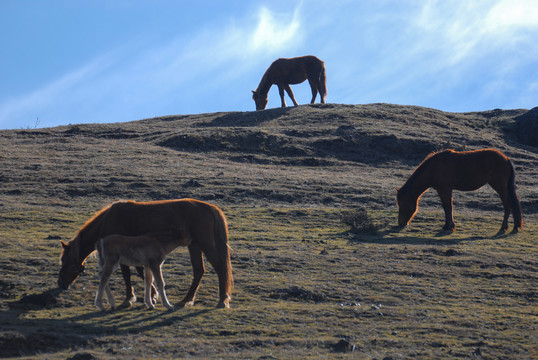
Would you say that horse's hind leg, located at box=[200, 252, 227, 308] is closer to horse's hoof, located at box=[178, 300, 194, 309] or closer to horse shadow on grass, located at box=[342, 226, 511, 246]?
horse's hoof, located at box=[178, 300, 194, 309]

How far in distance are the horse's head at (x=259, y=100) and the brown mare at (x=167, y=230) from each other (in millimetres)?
28325

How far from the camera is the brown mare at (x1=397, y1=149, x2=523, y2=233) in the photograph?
18.2 m

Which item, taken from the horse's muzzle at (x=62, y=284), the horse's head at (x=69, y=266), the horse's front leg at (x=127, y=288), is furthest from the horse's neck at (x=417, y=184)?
the horse's muzzle at (x=62, y=284)

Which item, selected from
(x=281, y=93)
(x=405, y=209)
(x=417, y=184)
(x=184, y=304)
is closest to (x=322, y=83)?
(x=281, y=93)

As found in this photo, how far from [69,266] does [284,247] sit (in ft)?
19.1

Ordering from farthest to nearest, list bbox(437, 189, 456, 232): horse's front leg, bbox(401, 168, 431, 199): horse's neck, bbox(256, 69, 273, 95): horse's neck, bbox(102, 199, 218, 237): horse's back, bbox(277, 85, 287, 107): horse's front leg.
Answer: bbox(277, 85, 287, 107): horse's front leg
bbox(256, 69, 273, 95): horse's neck
bbox(401, 168, 431, 199): horse's neck
bbox(437, 189, 456, 232): horse's front leg
bbox(102, 199, 218, 237): horse's back

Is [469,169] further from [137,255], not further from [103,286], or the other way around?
[103,286]

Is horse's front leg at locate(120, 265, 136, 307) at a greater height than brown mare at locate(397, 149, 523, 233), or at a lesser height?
lesser

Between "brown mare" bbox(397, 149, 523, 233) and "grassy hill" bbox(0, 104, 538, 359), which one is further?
"brown mare" bbox(397, 149, 523, 233)

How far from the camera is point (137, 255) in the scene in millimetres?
9891

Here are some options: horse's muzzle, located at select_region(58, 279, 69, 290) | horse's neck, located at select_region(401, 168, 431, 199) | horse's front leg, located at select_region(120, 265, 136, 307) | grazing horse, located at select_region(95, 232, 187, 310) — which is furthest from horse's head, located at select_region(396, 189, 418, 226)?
horse's muzzle, located at select_region(58, 279, 69, 290)

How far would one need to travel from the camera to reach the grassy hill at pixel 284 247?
29.3ft

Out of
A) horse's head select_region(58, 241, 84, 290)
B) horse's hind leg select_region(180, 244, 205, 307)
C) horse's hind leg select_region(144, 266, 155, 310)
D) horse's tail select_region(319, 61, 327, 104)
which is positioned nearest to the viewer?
horse's hind leg select_region(144, 266, 155, 310)

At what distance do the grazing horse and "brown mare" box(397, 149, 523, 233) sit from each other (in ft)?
32.8
